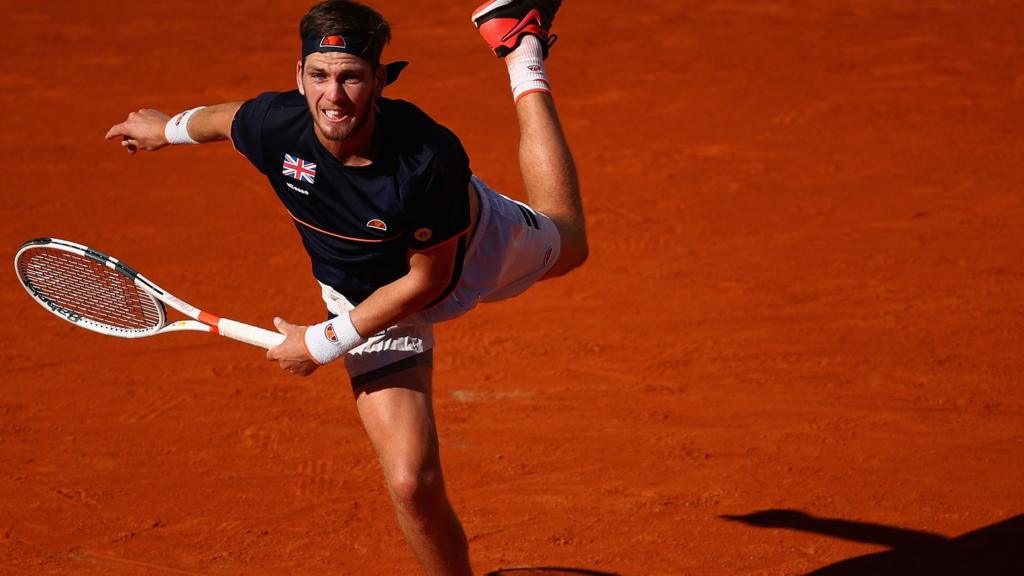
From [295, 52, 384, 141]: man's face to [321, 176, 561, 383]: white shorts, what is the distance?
746 mm

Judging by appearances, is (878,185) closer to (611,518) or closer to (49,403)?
(611,518)

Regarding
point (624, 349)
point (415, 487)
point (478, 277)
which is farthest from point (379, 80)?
point (624, 349)

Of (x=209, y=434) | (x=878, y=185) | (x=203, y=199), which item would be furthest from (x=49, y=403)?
(x=878, y=185)

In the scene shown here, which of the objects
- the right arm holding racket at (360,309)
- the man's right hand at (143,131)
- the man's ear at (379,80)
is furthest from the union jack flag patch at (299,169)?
the man's right hand at (143,131)

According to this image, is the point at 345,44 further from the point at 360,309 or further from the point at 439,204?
the point at 360,309

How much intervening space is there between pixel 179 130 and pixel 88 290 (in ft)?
3.52

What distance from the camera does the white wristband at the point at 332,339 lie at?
14.0ft

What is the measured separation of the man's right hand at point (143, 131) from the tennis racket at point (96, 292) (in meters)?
0.50

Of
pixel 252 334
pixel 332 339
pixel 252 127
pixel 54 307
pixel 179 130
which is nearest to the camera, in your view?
pixel 332 339

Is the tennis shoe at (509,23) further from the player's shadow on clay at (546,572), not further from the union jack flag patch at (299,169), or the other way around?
the player's shadow on clay at (546,572)

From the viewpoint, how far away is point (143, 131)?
499 cm

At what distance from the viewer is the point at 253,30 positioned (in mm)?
12297

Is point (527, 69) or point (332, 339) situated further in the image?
point (527, 69)

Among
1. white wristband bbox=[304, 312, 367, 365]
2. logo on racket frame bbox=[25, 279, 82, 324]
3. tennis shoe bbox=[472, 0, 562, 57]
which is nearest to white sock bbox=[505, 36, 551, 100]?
tennis shoe bbox=[472, 0, 562, 57]
